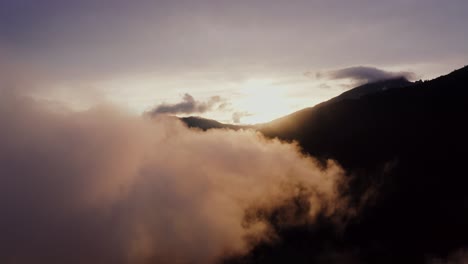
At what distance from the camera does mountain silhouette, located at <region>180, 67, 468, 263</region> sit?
9775 centimetres

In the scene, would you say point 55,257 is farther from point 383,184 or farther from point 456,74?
point 456,74

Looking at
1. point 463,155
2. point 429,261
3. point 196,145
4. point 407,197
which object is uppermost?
point 196,145

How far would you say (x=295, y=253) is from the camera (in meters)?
102

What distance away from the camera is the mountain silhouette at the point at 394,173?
97750 mm

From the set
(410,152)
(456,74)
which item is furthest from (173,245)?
(456,74)

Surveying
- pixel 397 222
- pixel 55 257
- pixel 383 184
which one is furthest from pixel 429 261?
pixel 55 257

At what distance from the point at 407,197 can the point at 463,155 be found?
25.2 meters

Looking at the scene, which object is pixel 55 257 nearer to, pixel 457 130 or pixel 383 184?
pixel 383 184

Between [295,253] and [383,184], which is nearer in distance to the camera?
[295,253]

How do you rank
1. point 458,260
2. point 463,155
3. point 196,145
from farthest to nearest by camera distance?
point 196,145, point 463,155, point 458,260

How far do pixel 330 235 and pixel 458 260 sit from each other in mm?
30864

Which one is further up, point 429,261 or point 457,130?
point 457,130

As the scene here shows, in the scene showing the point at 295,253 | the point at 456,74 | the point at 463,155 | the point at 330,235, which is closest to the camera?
the point at 295,253

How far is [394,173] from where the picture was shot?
126 meters
